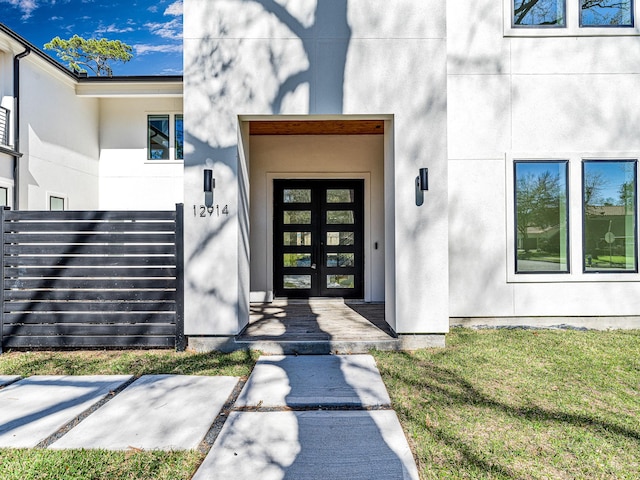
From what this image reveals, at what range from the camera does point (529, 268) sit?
215 inches

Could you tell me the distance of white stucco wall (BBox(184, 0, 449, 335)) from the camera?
442 cm

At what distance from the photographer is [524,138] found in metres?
5.45

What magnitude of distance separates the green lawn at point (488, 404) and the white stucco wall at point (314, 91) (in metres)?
0.61

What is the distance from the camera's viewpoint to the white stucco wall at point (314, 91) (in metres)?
4.42

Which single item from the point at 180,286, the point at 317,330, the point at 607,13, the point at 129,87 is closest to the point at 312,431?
the point at 317,330

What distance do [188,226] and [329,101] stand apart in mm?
2190

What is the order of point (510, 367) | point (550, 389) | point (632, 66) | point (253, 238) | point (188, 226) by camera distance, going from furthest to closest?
1. point (253, 238)
2. point (632, 66)
3. point (188, 226)
4. point (510, 367)
5. point (550, 389)

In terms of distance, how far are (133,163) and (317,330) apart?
7420 mm

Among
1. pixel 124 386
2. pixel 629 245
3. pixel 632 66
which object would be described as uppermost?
pixel 632 66

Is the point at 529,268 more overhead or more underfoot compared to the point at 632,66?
more underfoot

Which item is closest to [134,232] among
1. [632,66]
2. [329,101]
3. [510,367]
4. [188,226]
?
[188,226]

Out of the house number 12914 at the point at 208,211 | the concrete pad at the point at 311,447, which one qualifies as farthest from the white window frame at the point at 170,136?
the concrete pad at the point at 311,447

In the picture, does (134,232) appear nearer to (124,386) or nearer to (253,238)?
→ (124,386)

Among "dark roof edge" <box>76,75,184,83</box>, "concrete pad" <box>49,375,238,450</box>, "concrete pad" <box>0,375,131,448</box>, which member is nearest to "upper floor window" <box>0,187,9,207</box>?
"dark roof edge" <box>76,75,184,83</box>
